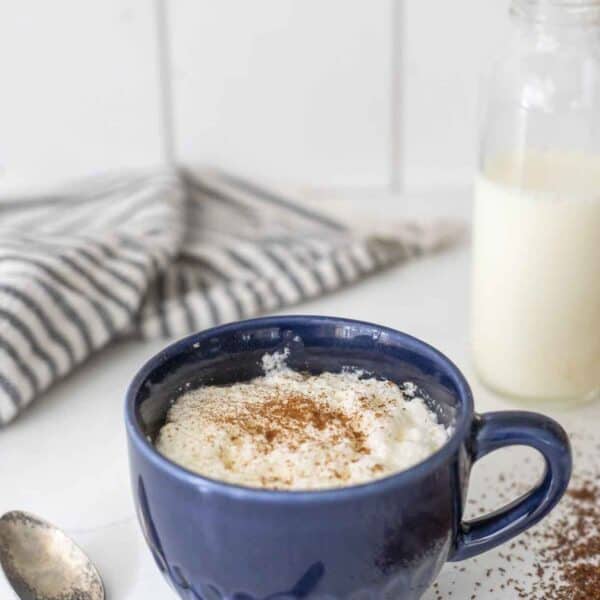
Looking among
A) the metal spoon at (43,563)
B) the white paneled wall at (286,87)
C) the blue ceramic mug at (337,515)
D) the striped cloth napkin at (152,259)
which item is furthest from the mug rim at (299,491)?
the white paneled wall at (286,87)

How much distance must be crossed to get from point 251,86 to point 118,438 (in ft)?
1.61

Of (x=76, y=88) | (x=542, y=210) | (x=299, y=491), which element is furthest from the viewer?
(x=76, y=88)

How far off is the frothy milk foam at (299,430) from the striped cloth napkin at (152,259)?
240 mm

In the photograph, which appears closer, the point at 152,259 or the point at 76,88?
the point at 152,259

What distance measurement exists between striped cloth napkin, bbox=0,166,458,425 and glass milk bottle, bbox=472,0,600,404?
20 centimetres

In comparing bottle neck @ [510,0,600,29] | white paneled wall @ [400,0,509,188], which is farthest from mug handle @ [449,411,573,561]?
white paneled wall @ [400,0,509,188]

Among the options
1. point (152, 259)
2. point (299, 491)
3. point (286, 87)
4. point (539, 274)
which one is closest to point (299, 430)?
point (299, 491)

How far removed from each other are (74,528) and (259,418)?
0.17 m

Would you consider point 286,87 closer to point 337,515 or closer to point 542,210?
point 542,210

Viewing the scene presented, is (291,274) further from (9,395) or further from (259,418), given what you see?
(259,418)

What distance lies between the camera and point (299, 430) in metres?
0.51

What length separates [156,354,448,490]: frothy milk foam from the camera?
478 mm

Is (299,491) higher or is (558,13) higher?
(558,13)

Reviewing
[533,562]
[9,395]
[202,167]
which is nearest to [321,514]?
[533,562]
